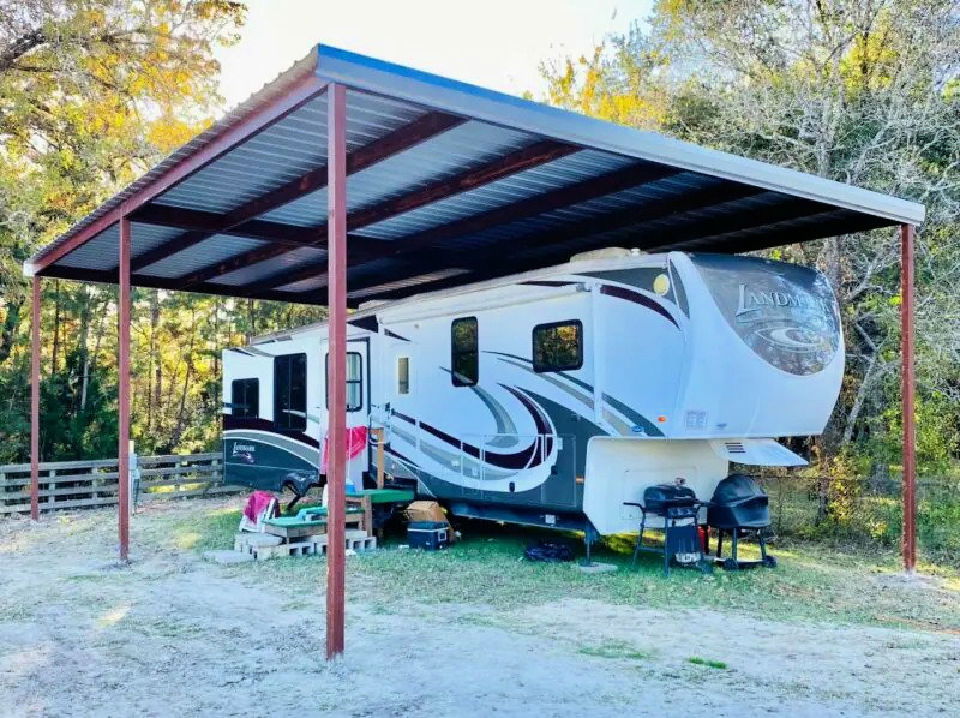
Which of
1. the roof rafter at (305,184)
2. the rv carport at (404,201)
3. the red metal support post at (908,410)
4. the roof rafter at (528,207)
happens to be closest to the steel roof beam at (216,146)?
the rv carport at (404,201)

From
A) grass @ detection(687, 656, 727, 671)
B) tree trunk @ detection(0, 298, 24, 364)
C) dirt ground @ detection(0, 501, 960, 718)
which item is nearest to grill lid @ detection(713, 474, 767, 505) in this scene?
dirt ground @ detection(0, 501, 960, 718)

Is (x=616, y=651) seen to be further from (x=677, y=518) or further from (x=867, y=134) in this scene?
(x=867, y=134)

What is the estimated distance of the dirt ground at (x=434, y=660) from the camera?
492 cm

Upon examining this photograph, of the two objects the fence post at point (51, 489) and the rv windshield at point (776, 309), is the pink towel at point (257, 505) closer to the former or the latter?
the fence post at point (51, 489)

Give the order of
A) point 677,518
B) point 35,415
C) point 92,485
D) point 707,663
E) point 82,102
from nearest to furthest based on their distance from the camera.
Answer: point 707,663
point 677,518
point 35,415
point 92,485
point 82,102

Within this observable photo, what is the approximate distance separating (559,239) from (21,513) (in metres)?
8.98

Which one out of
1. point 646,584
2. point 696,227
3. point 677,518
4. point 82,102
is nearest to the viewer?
point 646,584

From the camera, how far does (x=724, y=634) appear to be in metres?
6.45

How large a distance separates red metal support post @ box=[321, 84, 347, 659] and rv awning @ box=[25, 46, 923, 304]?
0.35 m

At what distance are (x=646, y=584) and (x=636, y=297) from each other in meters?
2.57

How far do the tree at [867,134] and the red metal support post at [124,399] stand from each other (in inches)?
320

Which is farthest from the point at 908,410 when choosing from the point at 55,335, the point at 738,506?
the point at 55,335

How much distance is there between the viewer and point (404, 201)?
9570 millimetres

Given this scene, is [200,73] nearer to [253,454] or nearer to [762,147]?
[253,454]
